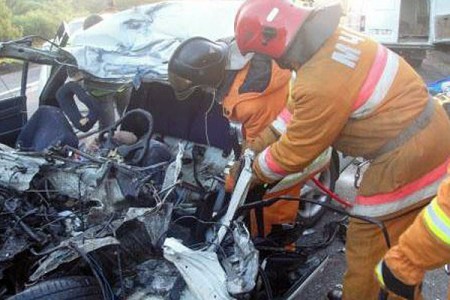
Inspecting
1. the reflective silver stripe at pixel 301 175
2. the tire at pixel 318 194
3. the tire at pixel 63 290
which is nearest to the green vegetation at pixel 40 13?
the tire at pixel 318 194

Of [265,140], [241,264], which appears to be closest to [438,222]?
[241,264]

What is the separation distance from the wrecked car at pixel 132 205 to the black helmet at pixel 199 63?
0.42 meters

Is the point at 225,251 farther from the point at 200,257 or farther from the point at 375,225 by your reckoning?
the point at 375,225

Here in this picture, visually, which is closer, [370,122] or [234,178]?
[370,122]

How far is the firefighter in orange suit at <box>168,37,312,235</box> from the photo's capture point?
10.6ft

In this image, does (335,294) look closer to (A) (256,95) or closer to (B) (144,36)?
(A) (256,95)

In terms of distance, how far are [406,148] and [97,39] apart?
2863mm

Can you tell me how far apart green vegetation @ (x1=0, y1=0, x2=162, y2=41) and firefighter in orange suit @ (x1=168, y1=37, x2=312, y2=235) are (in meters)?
10.8

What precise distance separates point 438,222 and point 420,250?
12 centimetres

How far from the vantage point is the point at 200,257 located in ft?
7.70

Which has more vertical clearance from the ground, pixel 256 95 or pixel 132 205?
pixel 256 95

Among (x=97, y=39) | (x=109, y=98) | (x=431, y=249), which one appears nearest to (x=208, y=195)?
(x=431, y=249)

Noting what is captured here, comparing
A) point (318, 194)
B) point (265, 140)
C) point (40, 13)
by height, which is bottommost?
point (40, 13)

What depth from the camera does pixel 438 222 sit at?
5.73ft
